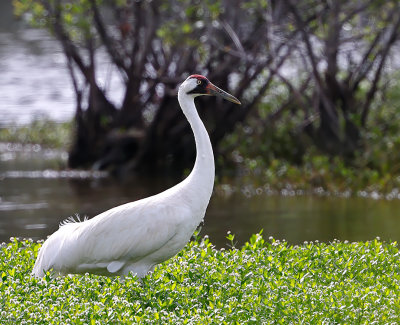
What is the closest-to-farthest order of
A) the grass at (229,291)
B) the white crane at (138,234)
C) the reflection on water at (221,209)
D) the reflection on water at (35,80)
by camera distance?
1. the grass at (229,291)
2. the white crane at (138,234)
3. the reflection on water at (221,209)
4. the reflection on water at (35,80)

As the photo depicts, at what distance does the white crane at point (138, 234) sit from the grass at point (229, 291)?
155 mm

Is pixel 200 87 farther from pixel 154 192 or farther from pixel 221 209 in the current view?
pixel 154 192

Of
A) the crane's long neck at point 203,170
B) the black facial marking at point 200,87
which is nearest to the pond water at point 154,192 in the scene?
the black facial marking at point 200,87

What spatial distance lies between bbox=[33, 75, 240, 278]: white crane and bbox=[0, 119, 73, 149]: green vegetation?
14.0m

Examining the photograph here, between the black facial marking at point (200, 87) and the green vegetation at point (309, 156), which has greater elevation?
the black facial marking at point (200, 87)

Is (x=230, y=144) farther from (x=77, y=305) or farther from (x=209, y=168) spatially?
(x=77, y=305)

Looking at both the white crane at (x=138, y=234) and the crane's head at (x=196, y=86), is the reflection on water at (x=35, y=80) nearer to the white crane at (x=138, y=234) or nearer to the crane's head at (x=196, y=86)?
the crane's head at (x=196, y=86)

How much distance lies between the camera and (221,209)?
528 inches

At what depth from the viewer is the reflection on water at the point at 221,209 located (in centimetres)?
1157

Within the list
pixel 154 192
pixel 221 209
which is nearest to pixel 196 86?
pixel 221 209

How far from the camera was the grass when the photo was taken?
625cm

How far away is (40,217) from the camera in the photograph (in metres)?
13.2

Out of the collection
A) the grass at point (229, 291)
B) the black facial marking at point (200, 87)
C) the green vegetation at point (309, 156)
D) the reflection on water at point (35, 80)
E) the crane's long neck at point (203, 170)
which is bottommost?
the reflection on water at point (35, 80)

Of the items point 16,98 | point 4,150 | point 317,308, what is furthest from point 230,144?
point 16,98
